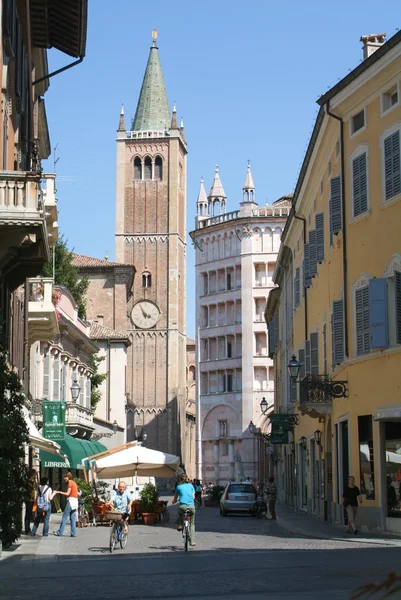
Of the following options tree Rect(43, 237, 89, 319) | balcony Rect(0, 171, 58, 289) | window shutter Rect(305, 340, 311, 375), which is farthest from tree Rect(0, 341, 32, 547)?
tree Rect(43, 237, 89, 319)

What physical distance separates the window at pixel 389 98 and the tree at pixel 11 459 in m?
12.7

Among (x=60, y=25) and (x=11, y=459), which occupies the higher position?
(x=60, y=25)

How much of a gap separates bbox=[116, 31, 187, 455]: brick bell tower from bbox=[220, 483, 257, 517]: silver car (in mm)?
61846

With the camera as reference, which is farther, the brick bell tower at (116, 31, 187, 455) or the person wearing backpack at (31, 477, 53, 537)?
the brick bell tower at (116, 31, 187, 455)

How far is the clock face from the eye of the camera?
361ft

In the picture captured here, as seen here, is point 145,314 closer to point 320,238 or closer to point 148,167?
point 148,167

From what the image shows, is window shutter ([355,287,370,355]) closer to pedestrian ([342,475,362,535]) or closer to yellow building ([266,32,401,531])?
yellow building ([266,32,401,531])

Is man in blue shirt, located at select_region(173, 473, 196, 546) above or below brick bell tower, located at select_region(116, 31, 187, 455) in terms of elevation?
below

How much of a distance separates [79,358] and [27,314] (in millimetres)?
24919

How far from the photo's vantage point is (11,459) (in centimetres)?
1365

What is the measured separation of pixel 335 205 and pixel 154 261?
8569 centimetres

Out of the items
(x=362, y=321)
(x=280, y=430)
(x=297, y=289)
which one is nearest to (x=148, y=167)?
(x=280, y=430)

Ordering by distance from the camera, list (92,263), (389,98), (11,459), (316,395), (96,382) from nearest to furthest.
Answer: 1. (11,459)
2. (389,98)
3. (316,395)
4. (96,382)
5. (92,263)

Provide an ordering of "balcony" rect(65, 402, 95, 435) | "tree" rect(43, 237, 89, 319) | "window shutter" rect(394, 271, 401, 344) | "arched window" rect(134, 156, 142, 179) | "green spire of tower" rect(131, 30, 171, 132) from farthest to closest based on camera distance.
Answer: "green spire of tower" rect(131, 30, 171, 132)
"arched window" rect(134, 156, 142, 179)
"tree" rect(43, 237, 89, 319)
"balcony" rect(65, 402, 95, 435)
"window shutter" rect(394, 271, 401, 344)
